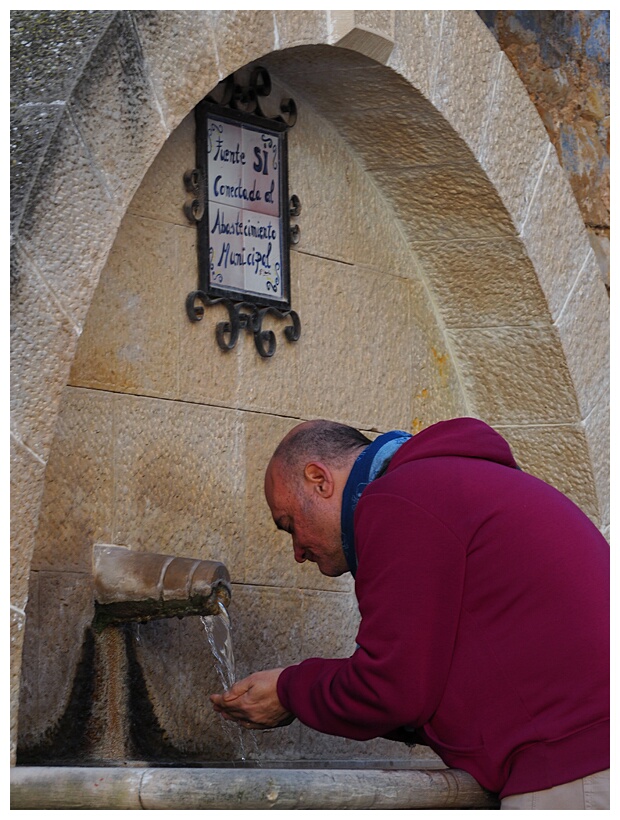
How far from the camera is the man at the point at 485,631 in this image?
2451 millimetres

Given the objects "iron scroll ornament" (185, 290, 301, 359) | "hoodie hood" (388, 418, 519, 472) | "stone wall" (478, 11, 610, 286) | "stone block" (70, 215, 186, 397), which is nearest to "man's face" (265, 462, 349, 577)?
"hoodie hood" (388, 418, 519, 472)

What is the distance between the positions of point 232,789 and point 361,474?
0.70 metres

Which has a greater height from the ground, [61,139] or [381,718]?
[61,139]

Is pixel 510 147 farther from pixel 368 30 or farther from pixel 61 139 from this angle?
pixel 61 139

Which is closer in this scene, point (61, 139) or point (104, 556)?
point (61, 139)

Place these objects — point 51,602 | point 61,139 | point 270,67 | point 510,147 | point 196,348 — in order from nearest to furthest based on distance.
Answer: point 61,139 < point 51,602 < point 196,348 < point 270,67 < point 510,147

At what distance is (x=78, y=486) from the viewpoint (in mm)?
3324

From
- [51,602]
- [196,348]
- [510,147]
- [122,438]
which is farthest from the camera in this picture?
[510,147]

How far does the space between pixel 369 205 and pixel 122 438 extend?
4.58 ft

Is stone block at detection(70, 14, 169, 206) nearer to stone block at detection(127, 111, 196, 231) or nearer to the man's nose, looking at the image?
stone block at detection(127, 111, 196, 231)

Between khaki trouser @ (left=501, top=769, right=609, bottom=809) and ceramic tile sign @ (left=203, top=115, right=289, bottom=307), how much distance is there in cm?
176

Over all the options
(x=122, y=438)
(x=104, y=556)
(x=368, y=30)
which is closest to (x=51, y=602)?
(x=104, y=556)

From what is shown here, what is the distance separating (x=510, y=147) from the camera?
445 centimetres

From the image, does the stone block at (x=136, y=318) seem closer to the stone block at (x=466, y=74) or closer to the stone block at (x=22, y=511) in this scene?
the stone block at (x=22, y=511)
